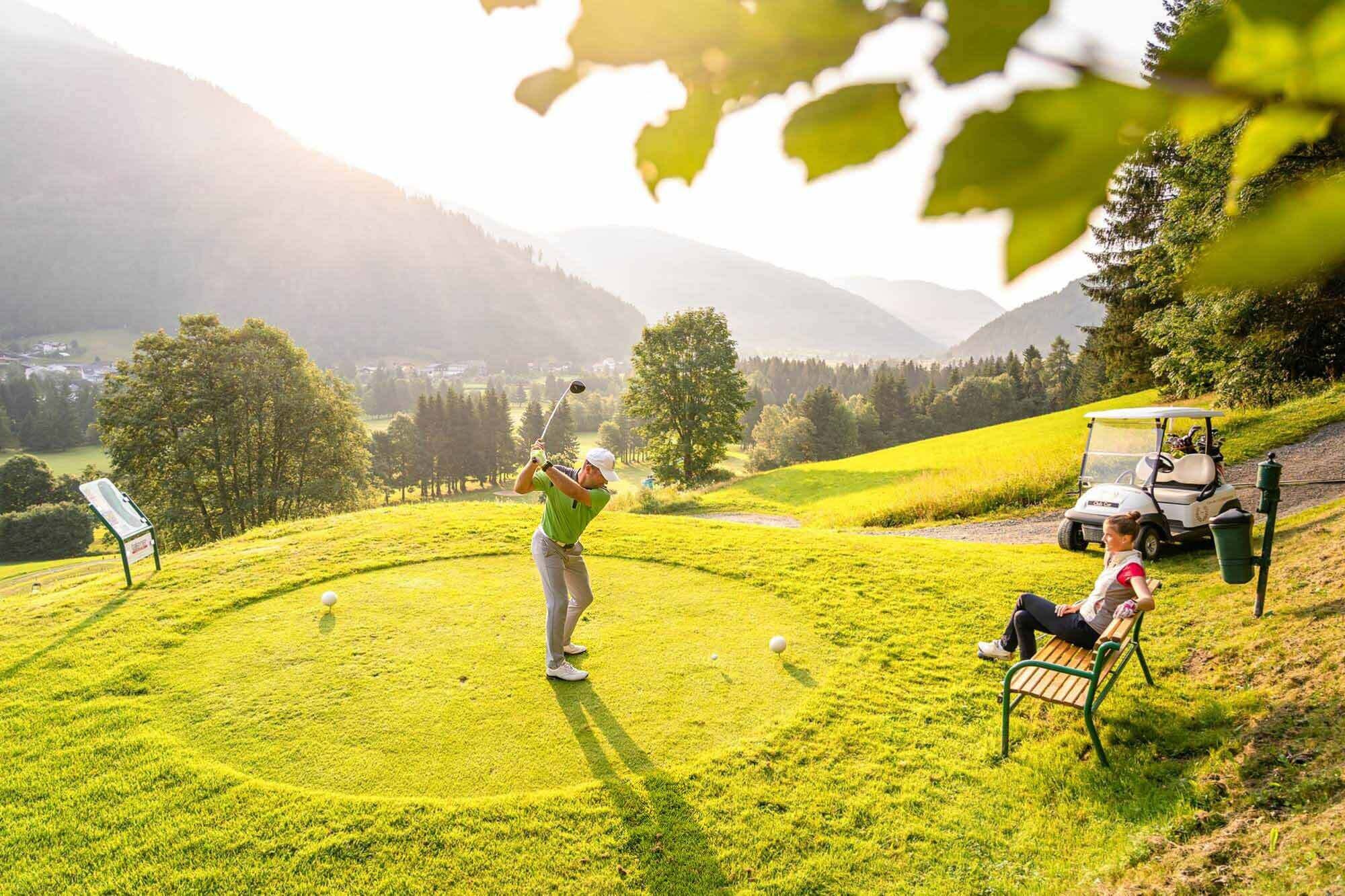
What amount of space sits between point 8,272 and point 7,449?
161 m

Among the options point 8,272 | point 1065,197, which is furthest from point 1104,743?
point 8,272

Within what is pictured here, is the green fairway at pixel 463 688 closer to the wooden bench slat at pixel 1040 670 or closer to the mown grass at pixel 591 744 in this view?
the mown grass at pixel 591 744

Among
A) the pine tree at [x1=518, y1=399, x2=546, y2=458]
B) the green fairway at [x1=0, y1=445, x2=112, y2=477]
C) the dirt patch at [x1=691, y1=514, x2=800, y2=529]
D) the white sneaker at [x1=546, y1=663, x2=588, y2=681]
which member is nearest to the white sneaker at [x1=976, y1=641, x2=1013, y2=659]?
the white sneaker at [x1=546, y1=663, x2=588, y2=681]

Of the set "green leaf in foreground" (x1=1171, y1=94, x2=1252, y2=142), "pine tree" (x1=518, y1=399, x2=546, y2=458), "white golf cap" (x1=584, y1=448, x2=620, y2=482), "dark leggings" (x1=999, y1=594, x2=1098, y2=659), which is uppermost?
"pine tree" (x1=518, y1=399, x2=546, y2=458)

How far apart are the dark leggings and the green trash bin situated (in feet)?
8.63

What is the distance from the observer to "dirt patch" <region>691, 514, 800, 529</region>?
69.3ft

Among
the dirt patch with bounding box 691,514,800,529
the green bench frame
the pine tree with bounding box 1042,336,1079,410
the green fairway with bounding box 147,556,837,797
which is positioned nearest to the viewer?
the green bench frame

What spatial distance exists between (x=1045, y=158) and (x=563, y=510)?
5669mm

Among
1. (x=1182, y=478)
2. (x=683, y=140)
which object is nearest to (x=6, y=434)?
(x=683, y=140)

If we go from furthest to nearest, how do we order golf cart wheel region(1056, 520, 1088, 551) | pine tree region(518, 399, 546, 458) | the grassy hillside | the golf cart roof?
1. pine tree region(518, 399, 546, 458)
2. the grassy hillside
3. golf cart wheel region(1056, 520, 1088, 551)
4. the golf cart roof

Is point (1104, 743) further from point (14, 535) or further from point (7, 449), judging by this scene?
point (7, 449)

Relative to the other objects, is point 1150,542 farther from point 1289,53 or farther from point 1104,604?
point 1289,53

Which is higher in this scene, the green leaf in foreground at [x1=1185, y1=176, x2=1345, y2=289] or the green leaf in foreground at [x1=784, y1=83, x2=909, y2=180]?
the green leaf in foreground at [x1=784, y1=83, x2=909, y2=180]

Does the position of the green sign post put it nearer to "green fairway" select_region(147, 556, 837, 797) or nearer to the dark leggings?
"green fairway" select_region(147, 556, 837, 797)
